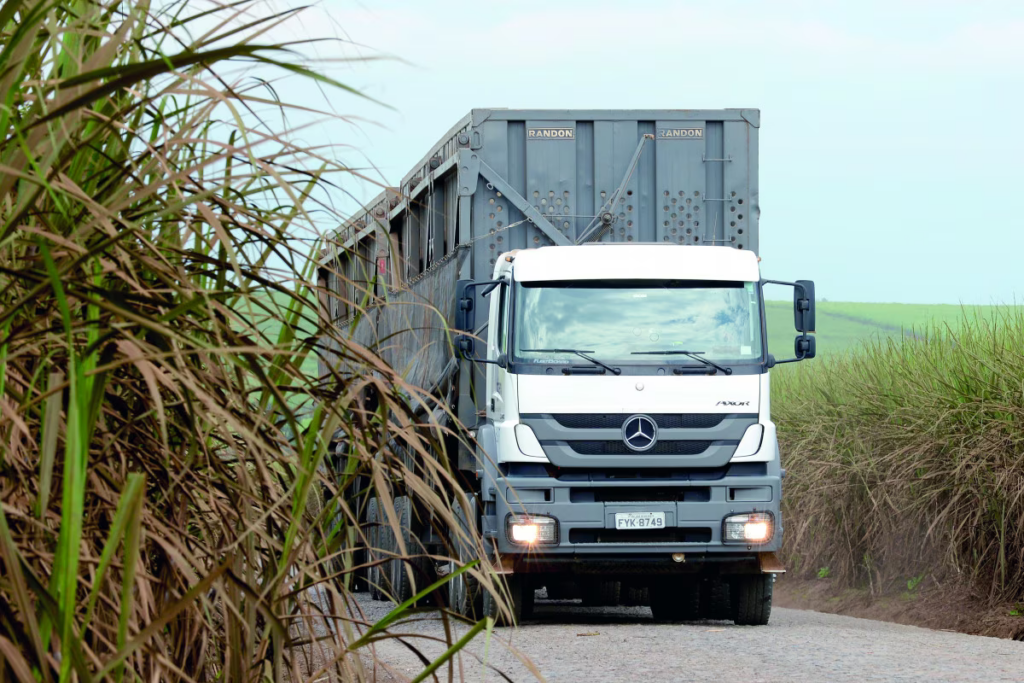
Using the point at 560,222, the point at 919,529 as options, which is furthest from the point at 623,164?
the point at 919,529

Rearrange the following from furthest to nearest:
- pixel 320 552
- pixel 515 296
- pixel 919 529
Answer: pixel 919 529
pixel 515 296
pixel 320 552

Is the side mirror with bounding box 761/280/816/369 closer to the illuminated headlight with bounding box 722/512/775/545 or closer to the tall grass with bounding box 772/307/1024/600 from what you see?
the illuminated headlight with bounding box 722/512/775/545

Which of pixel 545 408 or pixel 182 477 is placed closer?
pixel 182 477

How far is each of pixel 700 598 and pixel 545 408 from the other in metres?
2.67

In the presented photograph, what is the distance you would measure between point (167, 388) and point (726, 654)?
652 cm

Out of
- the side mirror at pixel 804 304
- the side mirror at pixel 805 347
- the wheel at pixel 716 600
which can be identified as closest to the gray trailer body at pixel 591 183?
the side mirror at pixel 804 304

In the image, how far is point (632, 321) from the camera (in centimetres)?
1071

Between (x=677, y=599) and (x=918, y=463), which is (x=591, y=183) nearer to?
(x=677, y=599)

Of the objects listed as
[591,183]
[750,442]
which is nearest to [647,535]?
[750,442]

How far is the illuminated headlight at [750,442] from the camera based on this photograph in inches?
426

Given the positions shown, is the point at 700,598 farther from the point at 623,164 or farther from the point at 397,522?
the point at 397,522

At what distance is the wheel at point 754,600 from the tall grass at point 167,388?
28.4 feet

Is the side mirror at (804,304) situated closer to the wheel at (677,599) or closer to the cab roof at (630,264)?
the cab roof at (630,264)

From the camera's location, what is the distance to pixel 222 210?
9.59 ft
